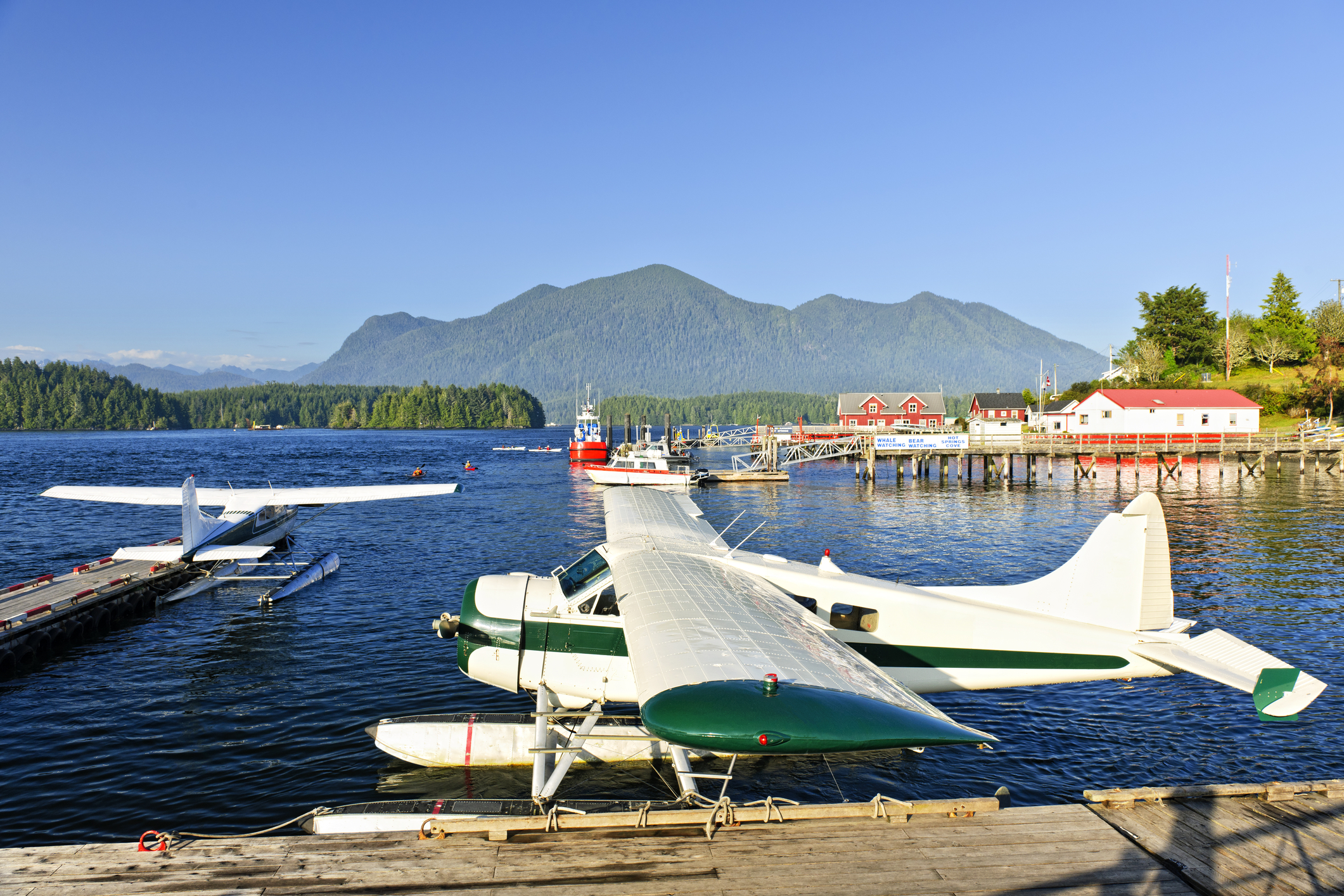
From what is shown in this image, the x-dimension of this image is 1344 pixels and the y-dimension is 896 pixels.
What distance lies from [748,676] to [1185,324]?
364ft

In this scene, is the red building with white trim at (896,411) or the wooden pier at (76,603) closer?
the wooden pier at (76,603)

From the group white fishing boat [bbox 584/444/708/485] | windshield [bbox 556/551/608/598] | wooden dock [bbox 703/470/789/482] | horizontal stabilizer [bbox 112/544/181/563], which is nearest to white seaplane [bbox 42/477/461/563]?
horizontal stabilizer [bbox 112/544/181/563]

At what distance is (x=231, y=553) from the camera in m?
19.8

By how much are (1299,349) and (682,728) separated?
375 feet

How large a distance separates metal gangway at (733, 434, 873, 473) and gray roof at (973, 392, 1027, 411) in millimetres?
32392

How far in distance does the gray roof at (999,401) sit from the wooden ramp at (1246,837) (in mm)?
91782

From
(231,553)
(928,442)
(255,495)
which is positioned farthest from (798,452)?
(231,553)

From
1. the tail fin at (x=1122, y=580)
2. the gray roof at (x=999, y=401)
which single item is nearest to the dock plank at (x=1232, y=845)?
the tail fin at (x=1122, y=580)

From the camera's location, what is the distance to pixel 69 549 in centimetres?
2931

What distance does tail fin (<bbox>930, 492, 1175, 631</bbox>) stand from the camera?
10727mm

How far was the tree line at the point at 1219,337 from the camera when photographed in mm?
86750

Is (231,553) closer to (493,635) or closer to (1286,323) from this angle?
(493,635)

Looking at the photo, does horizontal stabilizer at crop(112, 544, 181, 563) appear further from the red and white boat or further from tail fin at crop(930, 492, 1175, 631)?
the red and white boat

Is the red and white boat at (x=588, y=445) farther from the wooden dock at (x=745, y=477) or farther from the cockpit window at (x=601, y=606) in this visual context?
the cockpit window at (x=601, y=606)
